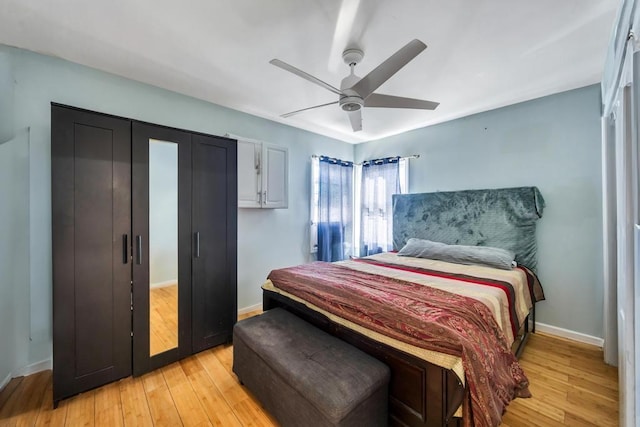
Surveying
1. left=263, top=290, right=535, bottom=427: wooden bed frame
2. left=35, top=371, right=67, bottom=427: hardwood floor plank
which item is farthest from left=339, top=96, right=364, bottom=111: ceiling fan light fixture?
left=35, top=371, right=67, bottom=427: hardwood floor plank

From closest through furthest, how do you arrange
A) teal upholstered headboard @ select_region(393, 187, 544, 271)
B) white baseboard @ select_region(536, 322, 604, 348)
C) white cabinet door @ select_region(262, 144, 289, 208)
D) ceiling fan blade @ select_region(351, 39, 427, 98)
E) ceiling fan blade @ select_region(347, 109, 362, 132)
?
ceiling fan blade @ select_region(351, 39, 427, 98)
ceiling fan blade @ select_region(347, 109, 362, 132)
white baseboard @ select_region(536, 322, 604, 348)
teal upholstered headboard @ select_region(393, 187, 544, 271)
white cabinet door @ select_region(262, 144, 289, 208)

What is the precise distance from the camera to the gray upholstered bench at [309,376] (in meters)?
1.29

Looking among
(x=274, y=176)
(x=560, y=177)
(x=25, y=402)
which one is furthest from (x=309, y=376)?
(x=560, y=177)

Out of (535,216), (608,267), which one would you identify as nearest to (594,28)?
(535,216)

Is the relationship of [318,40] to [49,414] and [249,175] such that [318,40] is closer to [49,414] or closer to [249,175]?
[249,175]

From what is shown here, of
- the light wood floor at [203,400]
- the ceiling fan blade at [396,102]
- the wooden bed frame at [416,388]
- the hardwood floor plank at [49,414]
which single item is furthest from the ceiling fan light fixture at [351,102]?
the hardwood floor plank at [49,414]

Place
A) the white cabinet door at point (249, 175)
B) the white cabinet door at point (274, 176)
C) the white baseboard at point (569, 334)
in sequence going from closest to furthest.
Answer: the white baseboard at point (569, 334) → the white cabinet door at point (249, 175) → the white cabinet door at point (274, 176)

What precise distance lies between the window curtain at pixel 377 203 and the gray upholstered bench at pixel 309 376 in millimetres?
2596

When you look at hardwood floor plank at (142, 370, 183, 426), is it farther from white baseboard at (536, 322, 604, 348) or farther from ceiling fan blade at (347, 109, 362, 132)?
white baseboard at (536, 322, 604, 348)

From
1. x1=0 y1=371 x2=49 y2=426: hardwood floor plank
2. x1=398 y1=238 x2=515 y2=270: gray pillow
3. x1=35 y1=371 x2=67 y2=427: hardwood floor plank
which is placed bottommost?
x1=35 y1=371 x2=67 y2=427: hardwood floor plank

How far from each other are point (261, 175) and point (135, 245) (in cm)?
155

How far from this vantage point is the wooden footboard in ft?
4.17

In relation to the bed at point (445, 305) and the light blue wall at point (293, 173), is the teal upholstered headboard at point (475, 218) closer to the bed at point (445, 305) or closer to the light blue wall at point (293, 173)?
the bed at point (445, 305)

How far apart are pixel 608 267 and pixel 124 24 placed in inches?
168
